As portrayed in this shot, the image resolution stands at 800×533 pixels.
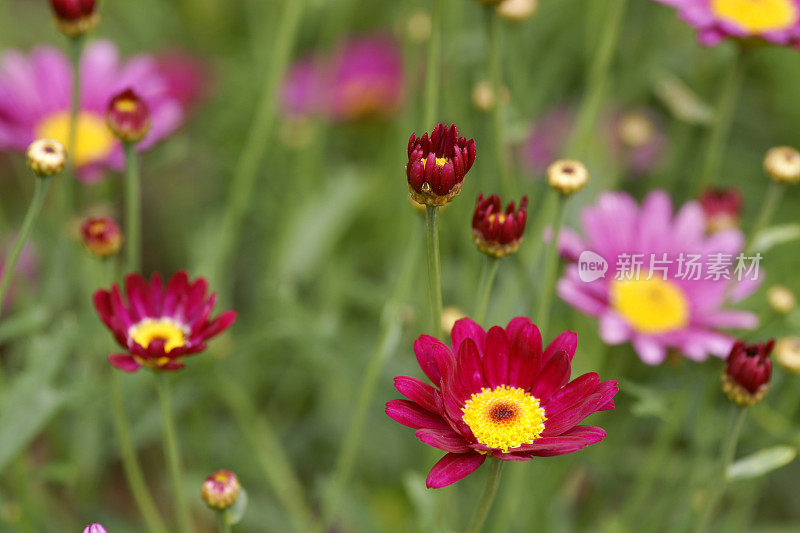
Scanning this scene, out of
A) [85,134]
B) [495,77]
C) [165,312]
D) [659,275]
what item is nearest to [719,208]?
[659,275]

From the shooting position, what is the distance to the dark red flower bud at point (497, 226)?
530mm

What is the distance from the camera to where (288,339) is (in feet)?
3.00

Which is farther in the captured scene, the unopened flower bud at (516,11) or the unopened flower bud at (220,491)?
the unopened flower bud at (516,11)

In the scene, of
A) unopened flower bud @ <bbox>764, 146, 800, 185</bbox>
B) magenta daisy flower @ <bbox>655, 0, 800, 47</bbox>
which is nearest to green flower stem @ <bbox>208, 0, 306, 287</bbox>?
magenta daisy flower @ <bbox>655, 0, 800, 47</bbox>

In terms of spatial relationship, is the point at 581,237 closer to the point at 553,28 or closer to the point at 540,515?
the point at 540,515

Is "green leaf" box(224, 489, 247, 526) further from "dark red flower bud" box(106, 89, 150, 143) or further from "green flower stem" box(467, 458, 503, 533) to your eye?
"dark red flower bud" box(106, 89, 150, 143)

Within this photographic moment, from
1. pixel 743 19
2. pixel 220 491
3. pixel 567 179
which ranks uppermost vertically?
pixel 743 19

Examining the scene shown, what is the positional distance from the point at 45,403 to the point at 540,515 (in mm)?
472

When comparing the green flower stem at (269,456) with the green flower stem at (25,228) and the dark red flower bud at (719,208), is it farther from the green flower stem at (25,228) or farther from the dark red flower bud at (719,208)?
the dark red flower bud at (719,208)

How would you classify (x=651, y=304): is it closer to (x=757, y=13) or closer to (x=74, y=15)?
(x=757, y=13)

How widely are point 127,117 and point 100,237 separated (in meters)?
0.09

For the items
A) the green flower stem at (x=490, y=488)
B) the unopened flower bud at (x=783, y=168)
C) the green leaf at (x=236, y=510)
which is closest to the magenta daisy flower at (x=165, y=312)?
the green leaf at (x=236, y=510)

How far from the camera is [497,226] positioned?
0.53m

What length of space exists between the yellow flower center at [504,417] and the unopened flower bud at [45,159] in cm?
31
